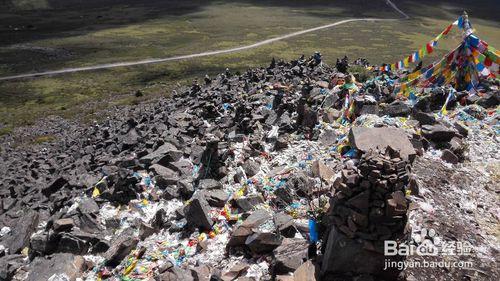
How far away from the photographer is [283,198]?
15055mm

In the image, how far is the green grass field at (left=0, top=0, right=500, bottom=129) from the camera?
65625 millimetres

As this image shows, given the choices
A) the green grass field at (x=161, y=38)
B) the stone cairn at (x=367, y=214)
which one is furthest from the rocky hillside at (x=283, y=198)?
the green grass field at (x=161, y=38)

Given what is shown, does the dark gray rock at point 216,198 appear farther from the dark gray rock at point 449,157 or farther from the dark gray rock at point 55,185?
the dark gray rock at point 55,185

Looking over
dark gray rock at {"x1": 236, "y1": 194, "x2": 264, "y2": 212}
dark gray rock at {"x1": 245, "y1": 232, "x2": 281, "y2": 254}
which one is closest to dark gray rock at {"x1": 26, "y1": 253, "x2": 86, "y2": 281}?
dark gray rock at {"x1": 236, "y1": 194, "x2": 264, "y2": 212}

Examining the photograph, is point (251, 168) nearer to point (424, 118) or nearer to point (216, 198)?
point (216, 198)

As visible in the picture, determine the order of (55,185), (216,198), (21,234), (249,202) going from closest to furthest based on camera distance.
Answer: (249,202) < (216,198) < (21,234) < (55,185)

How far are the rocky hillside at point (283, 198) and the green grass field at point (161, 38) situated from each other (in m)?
11.2

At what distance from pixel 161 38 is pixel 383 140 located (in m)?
110

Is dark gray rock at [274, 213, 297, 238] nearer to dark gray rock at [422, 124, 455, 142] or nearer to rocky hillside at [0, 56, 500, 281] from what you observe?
rocky hillside at [0, 56, 500, 281]

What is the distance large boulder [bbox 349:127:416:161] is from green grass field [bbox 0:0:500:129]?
1480 cm

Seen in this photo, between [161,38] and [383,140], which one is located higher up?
[383,140]

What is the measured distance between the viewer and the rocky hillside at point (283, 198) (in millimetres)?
10734

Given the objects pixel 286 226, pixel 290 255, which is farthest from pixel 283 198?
pixel 290 255

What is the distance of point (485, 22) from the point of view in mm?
154125
